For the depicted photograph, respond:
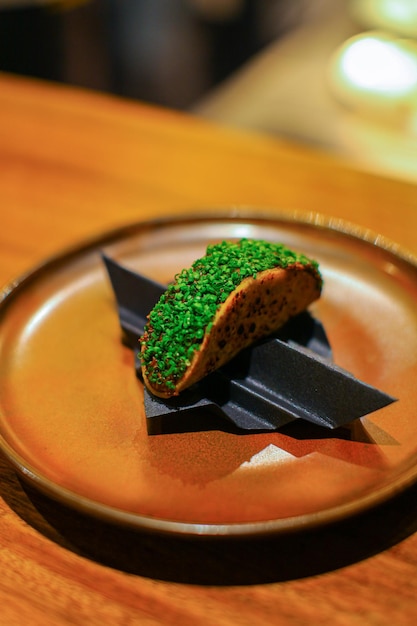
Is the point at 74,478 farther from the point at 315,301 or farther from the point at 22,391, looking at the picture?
the point at 315,301

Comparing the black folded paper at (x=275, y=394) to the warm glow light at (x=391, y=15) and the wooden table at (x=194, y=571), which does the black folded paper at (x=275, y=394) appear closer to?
the wooden table at (x=194, y=571)

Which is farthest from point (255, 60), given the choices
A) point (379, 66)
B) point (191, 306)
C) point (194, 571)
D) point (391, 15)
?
point (194, 571)

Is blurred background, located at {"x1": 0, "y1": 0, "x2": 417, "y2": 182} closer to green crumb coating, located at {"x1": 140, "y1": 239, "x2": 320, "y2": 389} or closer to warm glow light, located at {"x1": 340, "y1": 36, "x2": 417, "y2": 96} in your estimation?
warm glow light, located at {"x1": 340, "y1": 36, "x2": 417, "y2": 96}

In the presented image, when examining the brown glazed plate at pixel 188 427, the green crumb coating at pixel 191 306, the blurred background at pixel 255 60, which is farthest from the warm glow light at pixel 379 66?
the green crumb coating at pixel 191 306

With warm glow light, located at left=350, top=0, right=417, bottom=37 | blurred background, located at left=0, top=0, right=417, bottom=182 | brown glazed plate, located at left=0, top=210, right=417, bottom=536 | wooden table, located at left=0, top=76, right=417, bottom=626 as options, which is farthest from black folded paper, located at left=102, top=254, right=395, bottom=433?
warm glow light, located at left=350, top=0, right=417, bottom=37

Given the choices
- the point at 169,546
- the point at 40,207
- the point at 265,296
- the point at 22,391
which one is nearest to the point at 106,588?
the point at 169,546
